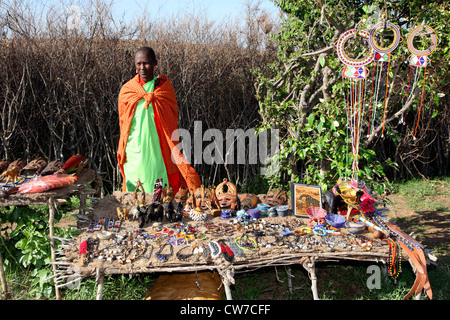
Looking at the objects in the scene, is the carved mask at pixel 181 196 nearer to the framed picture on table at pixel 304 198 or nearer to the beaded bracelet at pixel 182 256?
the beaded bracelet at pixel 182 256

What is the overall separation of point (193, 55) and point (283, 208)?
3.23 m

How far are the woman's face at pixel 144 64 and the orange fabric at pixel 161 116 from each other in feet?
0.33

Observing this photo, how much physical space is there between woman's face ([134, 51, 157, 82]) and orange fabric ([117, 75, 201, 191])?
0.33 ft

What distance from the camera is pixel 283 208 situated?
333 cm

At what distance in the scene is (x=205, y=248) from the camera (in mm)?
2670

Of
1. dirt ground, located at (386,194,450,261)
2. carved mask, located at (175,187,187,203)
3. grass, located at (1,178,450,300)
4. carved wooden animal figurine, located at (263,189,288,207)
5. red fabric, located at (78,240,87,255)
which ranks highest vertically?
carved mask, located at (175,187,187,203)

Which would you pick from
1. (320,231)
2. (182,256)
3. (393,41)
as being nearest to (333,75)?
(393,41)

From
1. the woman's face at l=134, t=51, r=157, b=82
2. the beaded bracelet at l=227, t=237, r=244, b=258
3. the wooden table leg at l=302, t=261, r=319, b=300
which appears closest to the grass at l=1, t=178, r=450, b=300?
the wooden table leg at l=302, t=261, r=319, b=300

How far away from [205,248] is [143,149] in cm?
154

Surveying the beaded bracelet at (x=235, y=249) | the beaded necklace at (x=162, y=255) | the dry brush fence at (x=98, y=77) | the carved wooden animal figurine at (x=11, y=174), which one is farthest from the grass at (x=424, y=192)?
the carved wooden animal figurine at (x=11, y=174)

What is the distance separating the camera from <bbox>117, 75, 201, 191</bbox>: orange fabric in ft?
12.1

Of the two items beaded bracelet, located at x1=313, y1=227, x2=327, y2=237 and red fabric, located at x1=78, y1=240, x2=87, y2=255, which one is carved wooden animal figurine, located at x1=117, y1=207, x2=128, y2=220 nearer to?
red fabric, located at x1=78, y1=240, x2=87, y2=255

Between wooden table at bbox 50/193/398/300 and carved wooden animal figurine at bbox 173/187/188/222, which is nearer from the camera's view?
wooden table at bbox 50/193/398/300

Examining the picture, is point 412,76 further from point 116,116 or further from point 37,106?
point 37,106
